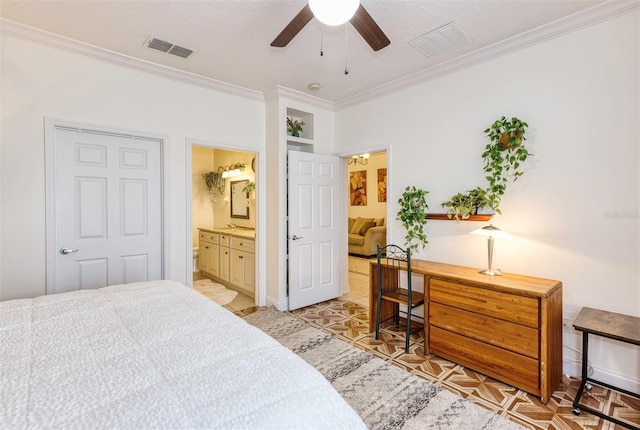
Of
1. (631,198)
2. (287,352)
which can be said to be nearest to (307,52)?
(287,352)

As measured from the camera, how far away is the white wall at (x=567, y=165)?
2.12 meters

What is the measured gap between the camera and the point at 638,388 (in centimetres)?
209

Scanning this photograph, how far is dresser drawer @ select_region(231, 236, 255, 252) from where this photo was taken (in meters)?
4.09

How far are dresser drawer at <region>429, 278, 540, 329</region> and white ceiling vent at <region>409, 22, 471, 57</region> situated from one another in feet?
6.67

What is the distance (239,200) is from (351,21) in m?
3.88

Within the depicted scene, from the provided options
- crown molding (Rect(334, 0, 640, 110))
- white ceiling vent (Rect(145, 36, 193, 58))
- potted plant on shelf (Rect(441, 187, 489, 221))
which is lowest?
potted plant on shelf (Rect(441, 187, 489, 221))

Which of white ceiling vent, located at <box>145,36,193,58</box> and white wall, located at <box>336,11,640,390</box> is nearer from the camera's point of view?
white wall, located at <box>336,11,640,390</box>

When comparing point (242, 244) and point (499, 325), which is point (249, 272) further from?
point (499, 325)

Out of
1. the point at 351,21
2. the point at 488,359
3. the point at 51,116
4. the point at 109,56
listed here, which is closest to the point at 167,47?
the point at 109,56

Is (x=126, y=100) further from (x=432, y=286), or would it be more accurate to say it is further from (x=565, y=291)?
(x=565, y=291)

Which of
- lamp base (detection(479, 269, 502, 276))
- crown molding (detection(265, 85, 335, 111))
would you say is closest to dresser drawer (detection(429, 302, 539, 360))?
lamp base (detection(479, 269, 502, 276))

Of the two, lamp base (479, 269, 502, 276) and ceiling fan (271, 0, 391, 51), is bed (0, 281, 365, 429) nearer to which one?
ceiling fan (271, 0, 391, 51)

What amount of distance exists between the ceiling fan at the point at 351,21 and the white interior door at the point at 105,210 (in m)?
1.97

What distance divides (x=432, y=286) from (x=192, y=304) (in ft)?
6.34
